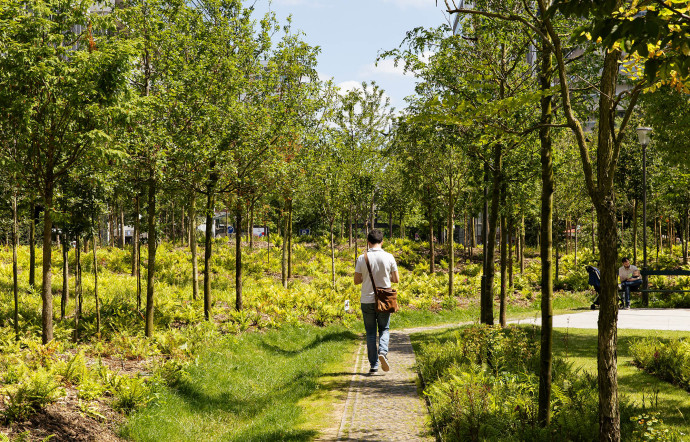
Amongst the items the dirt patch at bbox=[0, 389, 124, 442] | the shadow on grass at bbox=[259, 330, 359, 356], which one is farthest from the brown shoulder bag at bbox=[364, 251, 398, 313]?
the shadow on grass at bbox=[259, 330, 359, 356]

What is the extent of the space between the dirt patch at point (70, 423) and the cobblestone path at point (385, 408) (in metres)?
2.72

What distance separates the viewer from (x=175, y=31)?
1047cm

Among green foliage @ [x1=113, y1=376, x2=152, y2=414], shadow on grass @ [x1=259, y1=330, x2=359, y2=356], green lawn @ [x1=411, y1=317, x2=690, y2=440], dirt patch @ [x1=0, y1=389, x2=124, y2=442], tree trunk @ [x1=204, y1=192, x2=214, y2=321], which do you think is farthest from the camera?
tree trunk @ [x1=204, y1=192, x2=214, y2=321]

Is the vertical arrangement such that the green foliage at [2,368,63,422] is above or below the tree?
below

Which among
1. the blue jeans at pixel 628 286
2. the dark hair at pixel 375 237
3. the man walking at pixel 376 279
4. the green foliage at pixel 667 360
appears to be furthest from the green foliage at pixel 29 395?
the blue jeans at pixel 628 286

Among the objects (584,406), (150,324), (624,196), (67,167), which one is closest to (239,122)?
(67,167)

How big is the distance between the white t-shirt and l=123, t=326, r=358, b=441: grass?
1529 millimetres

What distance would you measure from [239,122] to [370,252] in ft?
17.3

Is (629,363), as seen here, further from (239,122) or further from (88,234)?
(88,234)

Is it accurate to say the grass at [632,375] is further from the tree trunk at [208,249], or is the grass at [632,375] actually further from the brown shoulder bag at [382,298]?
the tree trunk at [208,249]

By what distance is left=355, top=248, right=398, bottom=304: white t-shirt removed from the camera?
6.95 meters

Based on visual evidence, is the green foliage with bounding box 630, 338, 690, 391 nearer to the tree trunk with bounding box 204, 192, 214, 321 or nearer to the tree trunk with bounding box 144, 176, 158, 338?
the tree trunk with bounding box 204, 192, 214, 321

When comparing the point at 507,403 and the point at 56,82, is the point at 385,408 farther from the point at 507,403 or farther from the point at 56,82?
the point at 56,82

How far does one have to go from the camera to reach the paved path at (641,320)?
1258 cm
